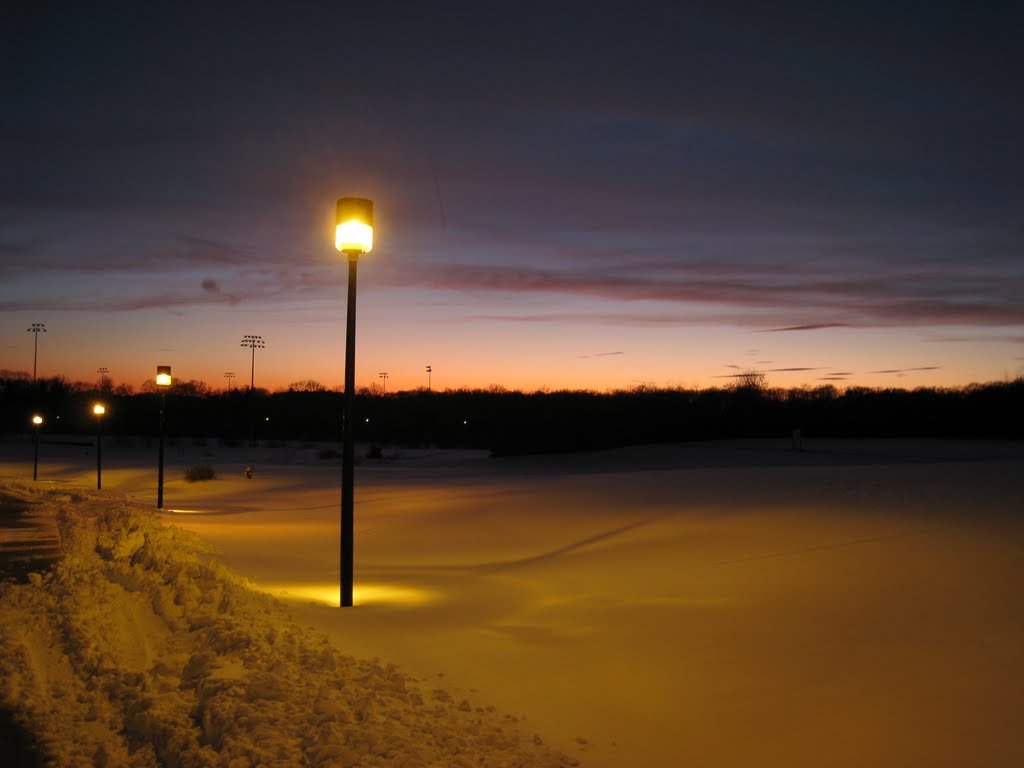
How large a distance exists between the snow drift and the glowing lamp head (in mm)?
3692

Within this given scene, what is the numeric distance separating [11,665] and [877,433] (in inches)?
2186

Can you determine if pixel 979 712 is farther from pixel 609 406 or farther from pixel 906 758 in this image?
pixel 609 406

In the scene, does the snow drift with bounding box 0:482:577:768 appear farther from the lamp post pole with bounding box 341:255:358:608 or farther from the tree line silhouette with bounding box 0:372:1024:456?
the tree line silhouette with bounding box 0:372:1024:456

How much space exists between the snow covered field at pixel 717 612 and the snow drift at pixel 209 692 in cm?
47

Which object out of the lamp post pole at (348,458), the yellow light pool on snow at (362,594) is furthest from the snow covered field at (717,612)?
the lamp post pole at (348,458)

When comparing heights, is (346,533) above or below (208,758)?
above

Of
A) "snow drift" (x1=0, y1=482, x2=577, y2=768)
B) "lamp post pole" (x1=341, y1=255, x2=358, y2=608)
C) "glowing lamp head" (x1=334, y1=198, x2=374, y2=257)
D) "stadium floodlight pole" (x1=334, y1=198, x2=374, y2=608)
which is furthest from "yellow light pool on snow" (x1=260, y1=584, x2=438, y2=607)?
"glowing lamp head" (x1=334, y1=198, x2=374, y2=257)

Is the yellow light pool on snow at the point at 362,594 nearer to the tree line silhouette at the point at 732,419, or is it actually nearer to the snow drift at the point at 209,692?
the snow drift at the point at 209,692

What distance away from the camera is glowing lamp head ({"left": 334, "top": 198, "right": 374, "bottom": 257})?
9102 millimetres

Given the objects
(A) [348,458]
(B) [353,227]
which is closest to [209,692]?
(A) [348,458]

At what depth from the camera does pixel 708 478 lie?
2244 centimetres

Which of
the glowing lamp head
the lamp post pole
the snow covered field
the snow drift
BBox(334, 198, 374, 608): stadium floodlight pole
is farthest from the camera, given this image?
the glowing lamp head

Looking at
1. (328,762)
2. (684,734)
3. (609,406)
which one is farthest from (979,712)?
(609,406)

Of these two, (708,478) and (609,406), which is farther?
(609,406)
